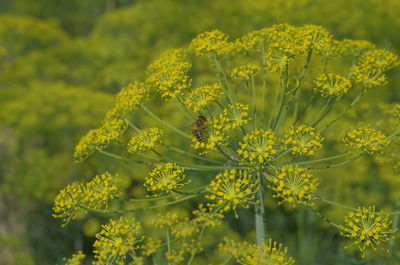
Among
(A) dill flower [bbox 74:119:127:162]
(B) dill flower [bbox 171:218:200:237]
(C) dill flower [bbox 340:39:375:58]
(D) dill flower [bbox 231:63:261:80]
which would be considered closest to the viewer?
(D) dill flower [bbox 231:63:261:80]

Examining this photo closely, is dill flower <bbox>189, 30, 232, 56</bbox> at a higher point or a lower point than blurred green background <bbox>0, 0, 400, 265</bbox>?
lower

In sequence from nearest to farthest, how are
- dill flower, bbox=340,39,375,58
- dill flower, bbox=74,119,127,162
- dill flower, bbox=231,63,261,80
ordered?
dill flower, bbox=231,63,261,80
dill flower, bbox=74,119,127,162
dill flower, bbox=340,39,375,58

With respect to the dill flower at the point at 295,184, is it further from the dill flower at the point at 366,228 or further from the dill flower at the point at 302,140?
the dill flower at the point at 366,228

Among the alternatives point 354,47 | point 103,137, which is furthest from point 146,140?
point 354,47

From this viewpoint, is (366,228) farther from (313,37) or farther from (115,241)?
(115,241)

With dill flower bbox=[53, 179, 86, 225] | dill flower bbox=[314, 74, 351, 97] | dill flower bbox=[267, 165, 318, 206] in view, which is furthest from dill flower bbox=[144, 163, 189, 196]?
dill flower bbox=[314, 74, 351, 97]

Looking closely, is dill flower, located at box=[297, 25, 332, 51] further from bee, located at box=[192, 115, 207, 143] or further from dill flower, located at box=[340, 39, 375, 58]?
bee, located at box=[192, 115, 207, 143]
